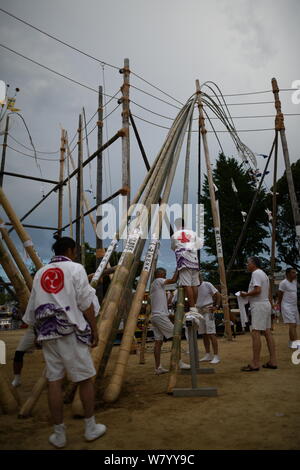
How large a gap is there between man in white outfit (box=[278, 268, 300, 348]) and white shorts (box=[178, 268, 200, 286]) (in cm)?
358

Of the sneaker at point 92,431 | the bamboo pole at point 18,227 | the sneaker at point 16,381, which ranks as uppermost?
the bamboo pole at point 18,227

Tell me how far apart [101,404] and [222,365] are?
3.18 m

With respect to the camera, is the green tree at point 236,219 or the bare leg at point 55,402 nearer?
the bare leg at point 55,402

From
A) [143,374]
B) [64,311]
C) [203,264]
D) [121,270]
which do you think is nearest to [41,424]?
[64,311]

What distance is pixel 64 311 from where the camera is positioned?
2.92m

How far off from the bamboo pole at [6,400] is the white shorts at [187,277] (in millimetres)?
2641

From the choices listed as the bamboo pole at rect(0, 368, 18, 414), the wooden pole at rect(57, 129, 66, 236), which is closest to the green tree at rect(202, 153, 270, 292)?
the wooden pole at rect(57, 129, 66, 236)

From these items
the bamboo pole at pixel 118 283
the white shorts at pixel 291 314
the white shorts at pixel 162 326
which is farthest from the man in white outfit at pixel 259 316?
the white shorts at pixel 291 314

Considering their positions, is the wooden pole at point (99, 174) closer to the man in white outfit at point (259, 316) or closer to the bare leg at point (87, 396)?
the man in white outfit at point (259, 316)

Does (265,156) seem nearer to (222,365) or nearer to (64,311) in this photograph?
(222,365)

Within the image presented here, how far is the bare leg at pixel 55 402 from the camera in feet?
9.04

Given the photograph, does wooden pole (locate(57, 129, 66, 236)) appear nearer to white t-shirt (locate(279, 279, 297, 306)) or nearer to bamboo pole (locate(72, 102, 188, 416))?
bamboo pole (locate(72, 102, 188, 416))

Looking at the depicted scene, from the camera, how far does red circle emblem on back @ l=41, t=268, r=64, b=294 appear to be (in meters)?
2.98
